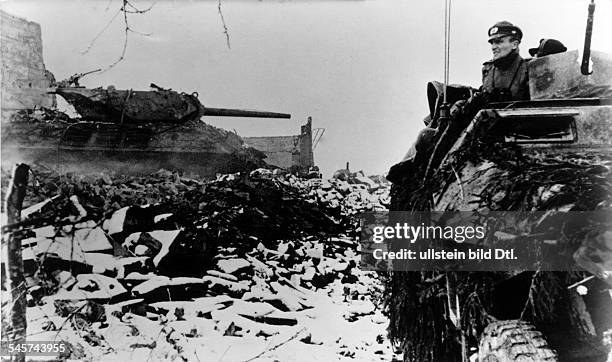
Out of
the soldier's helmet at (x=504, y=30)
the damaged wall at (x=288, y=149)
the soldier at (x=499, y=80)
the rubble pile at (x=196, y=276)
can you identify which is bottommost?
the rubble pile at (x=196, y=276)

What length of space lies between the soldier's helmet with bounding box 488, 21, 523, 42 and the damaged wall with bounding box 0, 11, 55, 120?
11.2 ft

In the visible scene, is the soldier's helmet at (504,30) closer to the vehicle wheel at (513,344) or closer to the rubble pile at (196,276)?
the vehicle wheel at (513,344)

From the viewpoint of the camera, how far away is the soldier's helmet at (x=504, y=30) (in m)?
3.48

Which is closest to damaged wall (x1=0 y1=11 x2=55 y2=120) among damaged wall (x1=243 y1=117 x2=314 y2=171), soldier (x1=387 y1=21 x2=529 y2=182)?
soldier (x1=387 y1=21 x2=529 y2=182)

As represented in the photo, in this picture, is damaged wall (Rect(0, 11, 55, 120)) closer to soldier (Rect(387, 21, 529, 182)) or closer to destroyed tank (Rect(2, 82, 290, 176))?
destroyed tank (Rect(2, 82, 290, 176))

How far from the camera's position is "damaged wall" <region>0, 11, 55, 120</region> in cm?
482

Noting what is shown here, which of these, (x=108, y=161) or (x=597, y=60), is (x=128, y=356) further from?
(x=108, y=161)

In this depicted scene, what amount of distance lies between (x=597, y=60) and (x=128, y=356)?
3370 millimetres

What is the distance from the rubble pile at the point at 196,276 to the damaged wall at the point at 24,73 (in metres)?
1.41

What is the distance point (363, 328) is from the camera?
452cm

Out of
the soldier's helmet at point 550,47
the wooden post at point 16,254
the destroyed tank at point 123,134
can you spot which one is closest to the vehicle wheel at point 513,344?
the wooden post at point 16,254

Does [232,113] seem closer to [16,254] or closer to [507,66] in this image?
[507,66]

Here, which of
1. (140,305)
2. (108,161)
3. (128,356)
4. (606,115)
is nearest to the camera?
(606,115)

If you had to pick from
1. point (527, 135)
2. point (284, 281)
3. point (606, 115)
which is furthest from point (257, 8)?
point (284, 281)
